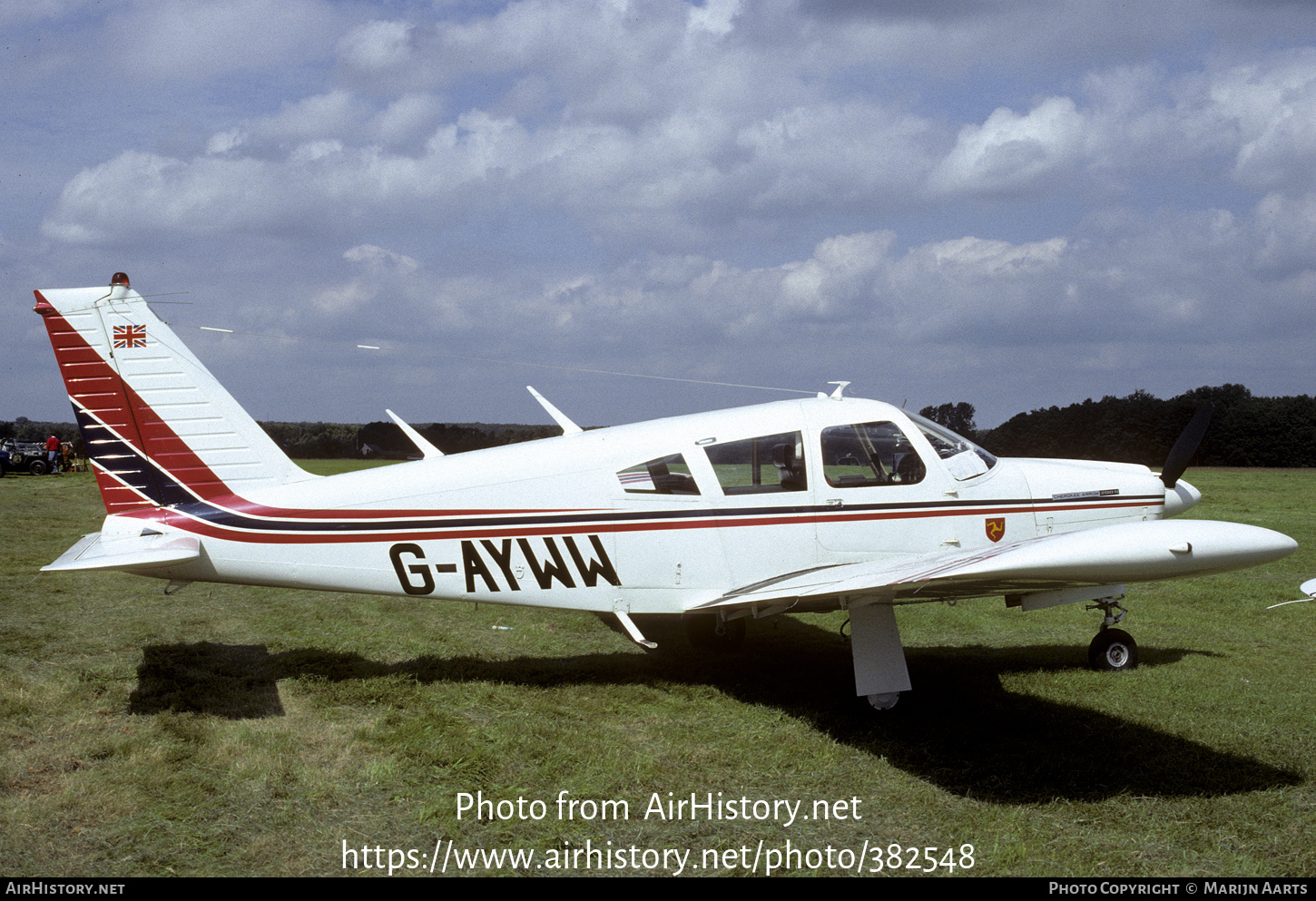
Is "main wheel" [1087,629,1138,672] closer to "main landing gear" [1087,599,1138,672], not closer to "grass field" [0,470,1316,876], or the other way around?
"main landing gear" [1087,599,1138,672]

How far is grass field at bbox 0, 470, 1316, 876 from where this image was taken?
4.13 metres

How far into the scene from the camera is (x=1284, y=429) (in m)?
40.1

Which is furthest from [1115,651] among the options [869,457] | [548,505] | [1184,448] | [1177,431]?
[1177,431]

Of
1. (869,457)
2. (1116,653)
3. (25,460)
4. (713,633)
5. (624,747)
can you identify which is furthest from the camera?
(25,460)

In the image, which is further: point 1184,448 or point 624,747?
point 1184,448

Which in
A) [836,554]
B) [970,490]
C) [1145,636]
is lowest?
[1145,636]

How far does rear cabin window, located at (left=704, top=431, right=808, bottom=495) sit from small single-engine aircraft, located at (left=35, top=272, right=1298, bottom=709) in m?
0.01

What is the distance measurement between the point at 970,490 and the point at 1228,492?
2474 centimetres

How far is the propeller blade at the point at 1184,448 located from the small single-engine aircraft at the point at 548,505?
1767mm

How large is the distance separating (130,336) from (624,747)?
467cm

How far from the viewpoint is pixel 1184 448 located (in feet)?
25.7

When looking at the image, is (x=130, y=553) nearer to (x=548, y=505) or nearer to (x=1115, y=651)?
(x=548, y=505)
